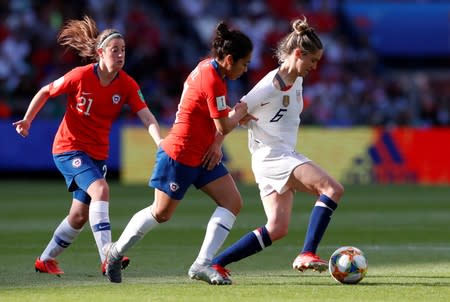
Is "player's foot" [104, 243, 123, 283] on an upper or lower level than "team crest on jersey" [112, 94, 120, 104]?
lower

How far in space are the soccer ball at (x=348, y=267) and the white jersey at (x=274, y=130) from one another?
71cm

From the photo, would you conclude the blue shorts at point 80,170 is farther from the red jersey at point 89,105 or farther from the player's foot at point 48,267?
the player's foot at point 48,267

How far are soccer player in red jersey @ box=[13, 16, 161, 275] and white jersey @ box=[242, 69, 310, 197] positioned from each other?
886 mm

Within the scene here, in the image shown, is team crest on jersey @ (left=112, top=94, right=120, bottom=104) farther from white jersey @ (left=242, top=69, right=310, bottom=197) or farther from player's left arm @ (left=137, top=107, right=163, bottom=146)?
white jersey @ (left=242, top=69, right=310, bottom=197)

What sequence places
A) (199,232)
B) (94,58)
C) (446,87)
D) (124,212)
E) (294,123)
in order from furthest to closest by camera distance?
(446,87) → (124,212) → (199,232) → (94,58) → (294,123)

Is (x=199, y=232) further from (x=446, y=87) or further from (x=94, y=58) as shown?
(x=446, y=87)

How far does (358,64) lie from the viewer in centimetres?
2708

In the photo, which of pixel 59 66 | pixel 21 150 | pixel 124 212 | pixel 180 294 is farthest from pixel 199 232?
pixel 59 66

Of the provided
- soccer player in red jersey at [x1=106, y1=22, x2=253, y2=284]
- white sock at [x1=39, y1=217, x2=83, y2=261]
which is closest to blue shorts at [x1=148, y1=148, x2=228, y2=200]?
soccer player in red jersey at [x1=106, y1=22, x2=253, y2=284]

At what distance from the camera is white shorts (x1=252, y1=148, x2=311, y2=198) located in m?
8.63

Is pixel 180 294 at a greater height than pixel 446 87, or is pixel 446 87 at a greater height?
pixel 180 294

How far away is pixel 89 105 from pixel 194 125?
50.5 inches

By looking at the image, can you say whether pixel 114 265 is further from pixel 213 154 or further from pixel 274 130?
pixel 274 130

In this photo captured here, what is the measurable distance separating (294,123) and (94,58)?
1.89m
